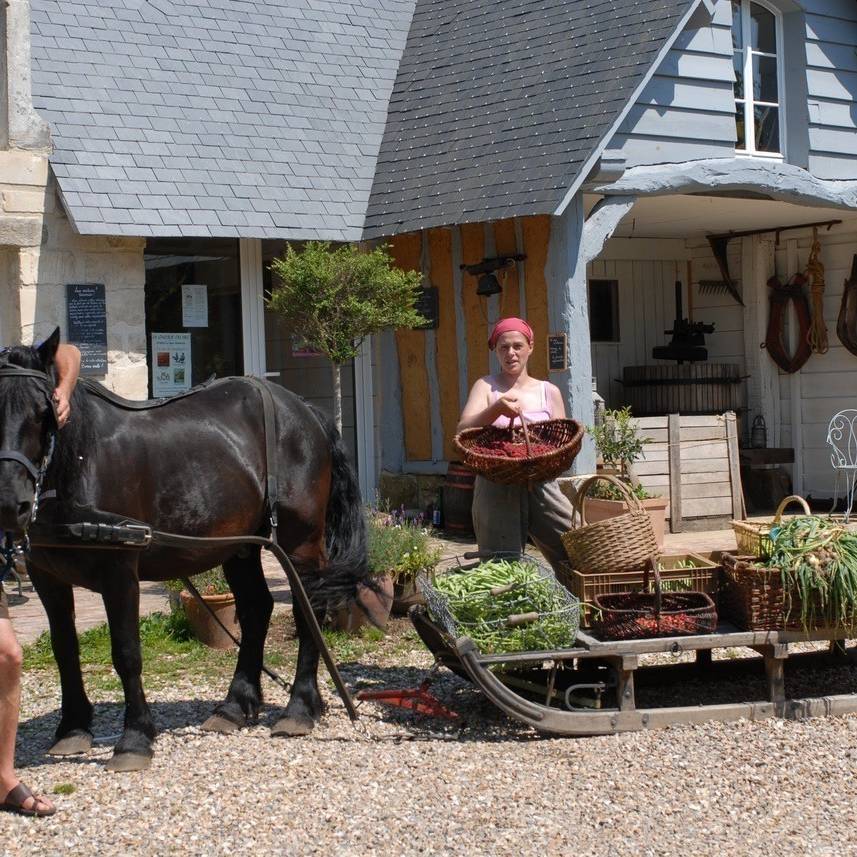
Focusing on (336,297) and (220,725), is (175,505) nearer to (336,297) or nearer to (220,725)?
(220,725)

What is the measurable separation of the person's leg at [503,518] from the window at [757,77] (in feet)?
20.3

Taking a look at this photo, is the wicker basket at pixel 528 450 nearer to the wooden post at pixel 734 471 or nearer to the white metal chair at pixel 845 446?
Result: the wooden post at pixel 734 471

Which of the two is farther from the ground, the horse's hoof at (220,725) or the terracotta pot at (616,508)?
the terracotta pot at (616,508)

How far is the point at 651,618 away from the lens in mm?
5465

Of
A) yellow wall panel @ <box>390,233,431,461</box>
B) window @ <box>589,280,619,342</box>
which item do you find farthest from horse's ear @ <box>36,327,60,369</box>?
window @ <box>589,280,619,342</box>

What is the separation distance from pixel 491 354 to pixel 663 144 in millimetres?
2176

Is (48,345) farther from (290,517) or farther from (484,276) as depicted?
(484,276)

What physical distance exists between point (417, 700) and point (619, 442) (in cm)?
512

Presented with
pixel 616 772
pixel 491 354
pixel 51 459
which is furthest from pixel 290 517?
pixel 491 354

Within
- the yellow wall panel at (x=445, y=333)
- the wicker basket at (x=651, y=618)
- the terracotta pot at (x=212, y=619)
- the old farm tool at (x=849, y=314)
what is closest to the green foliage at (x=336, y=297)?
the terracotta pot at (x=212, y=619)

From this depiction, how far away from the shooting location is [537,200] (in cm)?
946

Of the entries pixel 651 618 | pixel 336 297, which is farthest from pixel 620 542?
pixel 336 297

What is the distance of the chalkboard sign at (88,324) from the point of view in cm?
959

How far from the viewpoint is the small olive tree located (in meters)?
8.28
